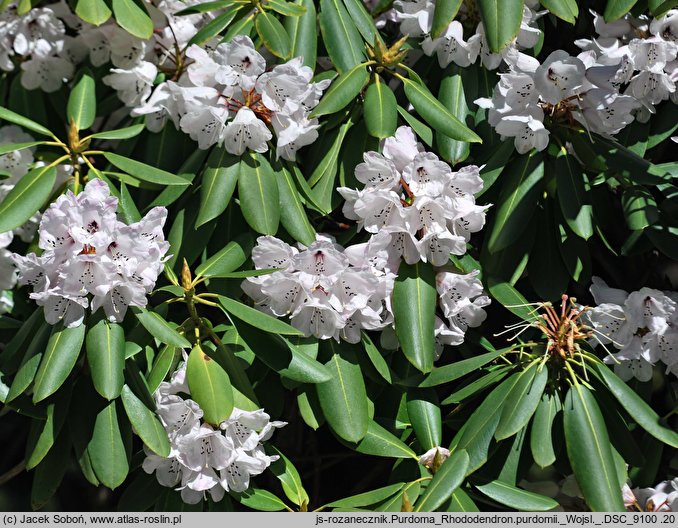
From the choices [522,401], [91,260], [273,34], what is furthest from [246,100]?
[522,401]

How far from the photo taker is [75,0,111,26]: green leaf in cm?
206

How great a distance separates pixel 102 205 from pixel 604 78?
105 cm

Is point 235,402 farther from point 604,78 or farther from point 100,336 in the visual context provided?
point 604,78

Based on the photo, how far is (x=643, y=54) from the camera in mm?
2031

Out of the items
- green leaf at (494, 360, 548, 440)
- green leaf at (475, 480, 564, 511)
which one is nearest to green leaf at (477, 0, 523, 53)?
green leaf at (494, 360, 548, 440)

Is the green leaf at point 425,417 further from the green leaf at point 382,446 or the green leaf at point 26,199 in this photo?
the green leaf at point 26,199

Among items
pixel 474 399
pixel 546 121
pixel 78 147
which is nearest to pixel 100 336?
pixel 78 147

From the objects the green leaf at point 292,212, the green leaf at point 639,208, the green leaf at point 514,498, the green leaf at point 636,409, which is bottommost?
the green leaf at point 514,498

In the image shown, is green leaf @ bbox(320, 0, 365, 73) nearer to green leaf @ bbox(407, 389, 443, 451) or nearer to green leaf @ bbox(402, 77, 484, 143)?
green leaf @ bbox(402, 77, 484, 143)

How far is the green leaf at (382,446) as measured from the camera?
1.84 meters

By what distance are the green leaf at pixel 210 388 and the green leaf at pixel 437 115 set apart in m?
0.70

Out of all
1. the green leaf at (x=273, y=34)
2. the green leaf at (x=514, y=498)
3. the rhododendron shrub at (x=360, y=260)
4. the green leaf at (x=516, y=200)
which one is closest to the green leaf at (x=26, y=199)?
the rhododendron shrub at (x=360, y=260)

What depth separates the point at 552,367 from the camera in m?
1.82

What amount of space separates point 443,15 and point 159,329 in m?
0.90
